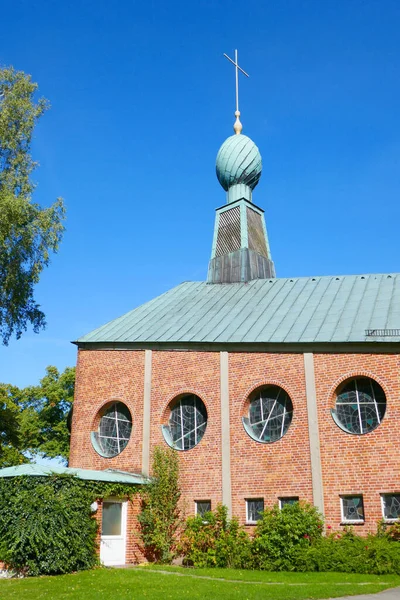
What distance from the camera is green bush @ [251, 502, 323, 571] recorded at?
51.4ft

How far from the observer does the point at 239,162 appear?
28.0m

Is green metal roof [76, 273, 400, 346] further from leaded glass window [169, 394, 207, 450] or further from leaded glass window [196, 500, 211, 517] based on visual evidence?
leaded glass window [196, 500, 211, 517]

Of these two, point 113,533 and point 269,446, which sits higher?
point 269,446

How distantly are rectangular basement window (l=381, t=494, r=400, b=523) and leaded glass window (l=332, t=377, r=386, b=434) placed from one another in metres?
1.80

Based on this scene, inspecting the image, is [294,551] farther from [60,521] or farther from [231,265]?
[231,265]

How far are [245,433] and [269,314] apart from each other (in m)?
4.27

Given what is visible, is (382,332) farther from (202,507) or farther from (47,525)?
(47,525)

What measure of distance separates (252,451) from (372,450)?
361 centimetres

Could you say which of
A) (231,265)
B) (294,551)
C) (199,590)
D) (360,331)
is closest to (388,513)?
(294,551)

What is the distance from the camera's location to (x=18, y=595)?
11930 mm

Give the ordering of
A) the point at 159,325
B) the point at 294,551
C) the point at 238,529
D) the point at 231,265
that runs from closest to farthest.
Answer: the point at 294,551
the point at 238,529
the point at 159,325
the point at 231,265

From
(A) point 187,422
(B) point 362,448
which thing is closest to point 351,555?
(B) point 362,448

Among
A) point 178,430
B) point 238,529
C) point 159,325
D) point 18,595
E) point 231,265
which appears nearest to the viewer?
point 18,595

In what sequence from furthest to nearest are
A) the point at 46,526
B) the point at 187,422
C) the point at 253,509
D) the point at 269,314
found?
the point at 269,314 → the point at 187,422 → the point at 253,509 → the point at 46,526
